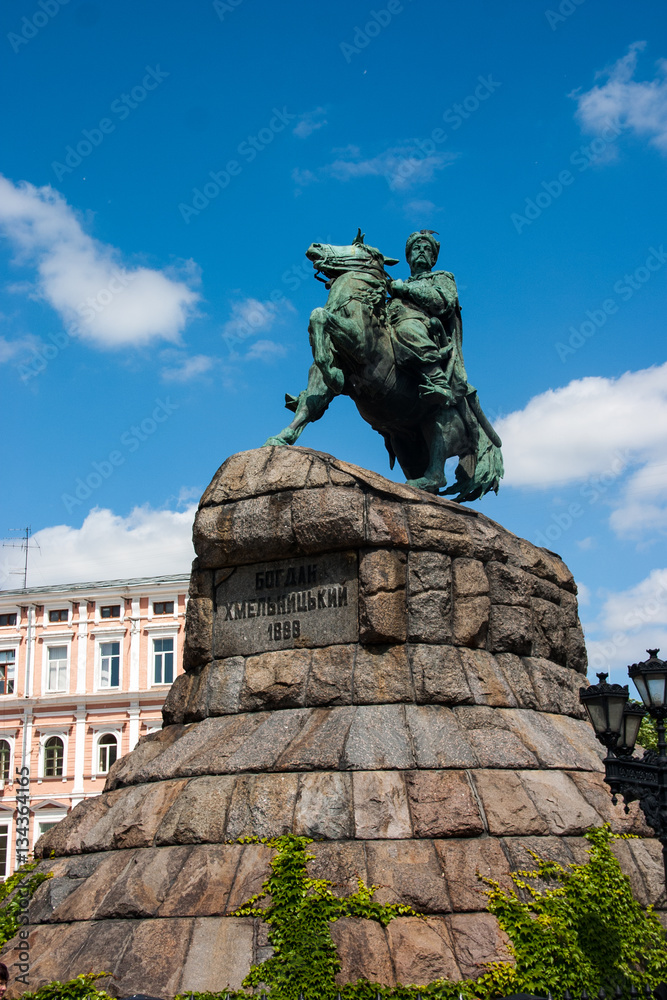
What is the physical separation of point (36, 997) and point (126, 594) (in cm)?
3237

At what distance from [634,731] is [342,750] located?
2211mm

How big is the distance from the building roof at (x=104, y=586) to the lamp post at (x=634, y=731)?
104 feet

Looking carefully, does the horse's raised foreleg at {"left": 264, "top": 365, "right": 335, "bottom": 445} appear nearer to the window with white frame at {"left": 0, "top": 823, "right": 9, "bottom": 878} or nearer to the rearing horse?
the rearing horse

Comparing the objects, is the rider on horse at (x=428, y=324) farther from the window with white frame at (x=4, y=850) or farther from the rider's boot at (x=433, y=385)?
the window with white frame at (x=4, y=850)

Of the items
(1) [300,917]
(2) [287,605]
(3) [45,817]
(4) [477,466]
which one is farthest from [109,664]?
(1) [300,917]

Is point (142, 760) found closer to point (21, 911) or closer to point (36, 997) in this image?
point (21, 911)

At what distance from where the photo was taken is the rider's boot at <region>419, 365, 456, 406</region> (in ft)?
37.2

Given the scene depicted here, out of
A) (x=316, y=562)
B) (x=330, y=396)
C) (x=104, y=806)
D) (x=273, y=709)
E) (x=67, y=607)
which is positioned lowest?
(x=104, y=806)

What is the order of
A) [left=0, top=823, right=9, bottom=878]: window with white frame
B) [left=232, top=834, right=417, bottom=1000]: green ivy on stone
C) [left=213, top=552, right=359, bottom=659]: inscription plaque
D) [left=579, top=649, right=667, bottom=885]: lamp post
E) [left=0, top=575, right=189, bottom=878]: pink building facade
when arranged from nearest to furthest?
1. [left=232, top=834, right=417, bottom=1000]: green ivy on stone
2. [left=579, top=649, right=667, bottom=885]: lamp post
3. [left=213, top=552, right=359, bottom=659]: inscription plaque
4. [left=0, top=823, right=9, bottom=878]: window with white frame
5. [left=0, top=575, right=189, bottom=878]: pink building facade

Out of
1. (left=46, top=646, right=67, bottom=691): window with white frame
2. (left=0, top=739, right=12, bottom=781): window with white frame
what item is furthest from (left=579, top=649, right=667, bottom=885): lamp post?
(left=46, top=646, right=67, bottom=691): window with white frame

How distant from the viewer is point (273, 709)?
899 centimetres

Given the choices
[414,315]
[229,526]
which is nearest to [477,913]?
[229,526]

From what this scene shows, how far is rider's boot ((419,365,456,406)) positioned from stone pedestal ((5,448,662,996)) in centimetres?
172

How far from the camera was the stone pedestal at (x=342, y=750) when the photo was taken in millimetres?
7191
